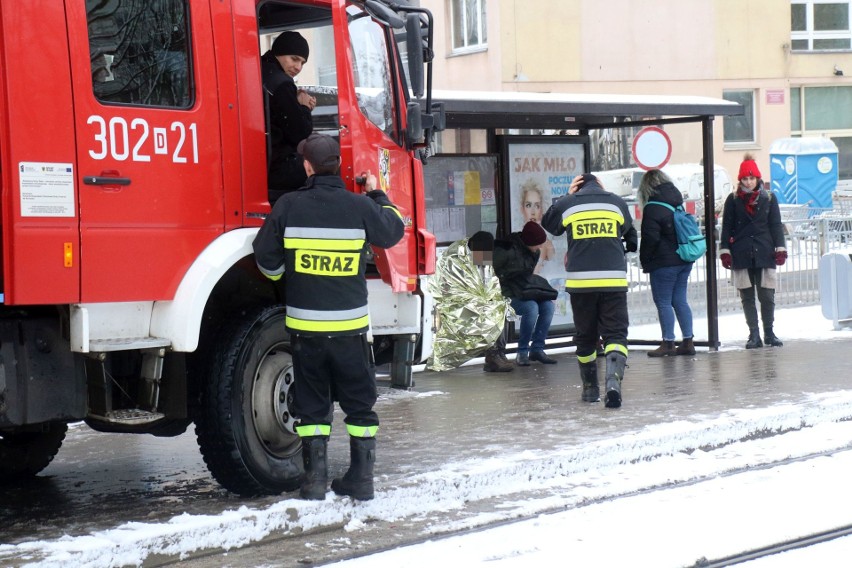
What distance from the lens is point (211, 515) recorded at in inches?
250

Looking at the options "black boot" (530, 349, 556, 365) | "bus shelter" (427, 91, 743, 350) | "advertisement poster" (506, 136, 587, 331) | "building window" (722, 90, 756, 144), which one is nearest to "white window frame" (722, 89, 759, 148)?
"building window" (722, 90, 756, 144)

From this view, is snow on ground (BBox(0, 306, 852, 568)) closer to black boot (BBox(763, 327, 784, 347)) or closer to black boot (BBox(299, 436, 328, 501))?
black boot (BBox(299, 436, 328, 501))

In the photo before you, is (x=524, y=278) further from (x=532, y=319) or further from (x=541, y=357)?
(x=541, y=357)

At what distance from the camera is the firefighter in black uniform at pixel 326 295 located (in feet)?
20.8

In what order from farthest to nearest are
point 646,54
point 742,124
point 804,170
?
point 742,124 → point 804,170 → point 646,54

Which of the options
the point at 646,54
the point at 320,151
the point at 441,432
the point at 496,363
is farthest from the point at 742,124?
the point at 320,151

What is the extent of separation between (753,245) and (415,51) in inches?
253

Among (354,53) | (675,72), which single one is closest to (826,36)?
(675,72)

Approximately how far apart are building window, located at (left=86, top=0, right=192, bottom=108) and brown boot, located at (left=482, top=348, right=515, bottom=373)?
5752 millimetres

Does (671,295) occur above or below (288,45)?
below

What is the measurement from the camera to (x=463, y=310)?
1123 centimetres

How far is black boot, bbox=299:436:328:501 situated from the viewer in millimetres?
6488

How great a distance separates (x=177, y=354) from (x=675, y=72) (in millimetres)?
25755

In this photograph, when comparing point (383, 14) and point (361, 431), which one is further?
point (383, 14)
